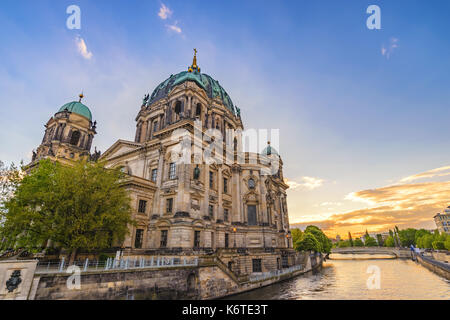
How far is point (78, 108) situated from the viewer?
4900 cm

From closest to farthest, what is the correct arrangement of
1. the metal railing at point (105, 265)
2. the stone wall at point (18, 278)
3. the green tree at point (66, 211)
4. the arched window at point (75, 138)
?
the stone wall at point (18, 278)
the metal railing at point (105, 265)
the green tree at point (66, 211)
the arched window at point (75, 138)

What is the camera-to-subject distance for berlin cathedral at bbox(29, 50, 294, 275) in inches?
1090

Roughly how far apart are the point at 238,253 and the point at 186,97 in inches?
975

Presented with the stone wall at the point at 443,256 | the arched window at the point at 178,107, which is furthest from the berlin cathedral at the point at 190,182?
the stone wall at the point at 443,256

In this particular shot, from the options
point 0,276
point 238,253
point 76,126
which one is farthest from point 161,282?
point 76,126

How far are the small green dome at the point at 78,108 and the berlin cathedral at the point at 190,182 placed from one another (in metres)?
0.18

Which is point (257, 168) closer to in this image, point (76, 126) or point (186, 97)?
point (186, 97)

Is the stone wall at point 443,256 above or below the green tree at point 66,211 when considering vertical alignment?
below

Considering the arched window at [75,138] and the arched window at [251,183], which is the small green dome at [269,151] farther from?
the arched window at [75,138]

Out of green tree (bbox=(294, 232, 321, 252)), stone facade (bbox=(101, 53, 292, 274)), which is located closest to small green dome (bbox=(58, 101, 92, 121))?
stone facade (bbox=(101, 53, 292, 274))

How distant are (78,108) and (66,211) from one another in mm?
39102

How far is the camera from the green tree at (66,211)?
17.9 metres

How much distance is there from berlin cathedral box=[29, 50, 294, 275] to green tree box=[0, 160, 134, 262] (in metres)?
6.80
